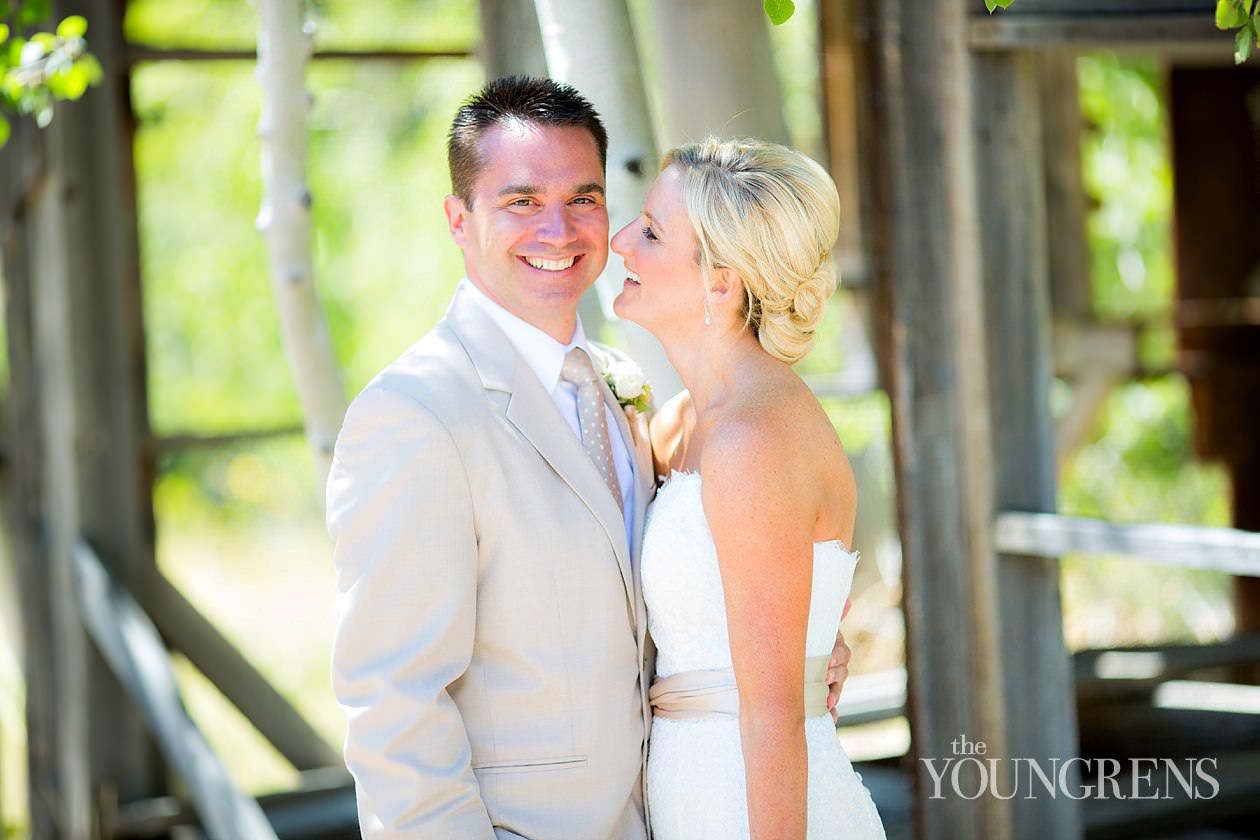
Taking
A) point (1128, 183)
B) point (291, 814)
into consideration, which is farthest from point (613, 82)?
point (1128, 183)

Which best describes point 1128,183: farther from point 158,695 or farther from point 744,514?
point 744,514

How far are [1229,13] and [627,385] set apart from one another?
1275 millimetres

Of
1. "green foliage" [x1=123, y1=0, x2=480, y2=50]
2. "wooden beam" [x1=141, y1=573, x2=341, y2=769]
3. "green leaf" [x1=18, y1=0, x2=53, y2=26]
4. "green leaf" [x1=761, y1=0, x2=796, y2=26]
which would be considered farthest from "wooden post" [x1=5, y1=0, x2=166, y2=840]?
"green foliage" [x1=123, y1=0, x2=480, y2=50]

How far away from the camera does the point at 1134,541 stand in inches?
140

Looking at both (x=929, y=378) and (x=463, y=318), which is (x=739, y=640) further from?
(x=929, y=378)

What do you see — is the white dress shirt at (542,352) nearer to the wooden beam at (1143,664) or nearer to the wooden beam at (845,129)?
the wooden beam at (1143,664)

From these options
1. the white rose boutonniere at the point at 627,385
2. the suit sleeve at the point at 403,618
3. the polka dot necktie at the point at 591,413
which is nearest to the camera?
the suit sleeve at the point at 403,618

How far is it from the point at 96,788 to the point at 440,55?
3073mm

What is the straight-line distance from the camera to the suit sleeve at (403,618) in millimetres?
2182

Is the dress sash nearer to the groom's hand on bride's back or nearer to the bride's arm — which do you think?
the bride's arm

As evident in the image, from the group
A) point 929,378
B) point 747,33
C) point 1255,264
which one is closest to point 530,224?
point 929,378

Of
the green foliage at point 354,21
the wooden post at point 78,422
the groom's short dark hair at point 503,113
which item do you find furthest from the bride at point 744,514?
the green foliage at point 354,21

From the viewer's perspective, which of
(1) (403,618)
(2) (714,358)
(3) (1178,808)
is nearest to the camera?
(1) (403,618)

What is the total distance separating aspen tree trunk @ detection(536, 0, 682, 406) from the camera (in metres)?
3.11
